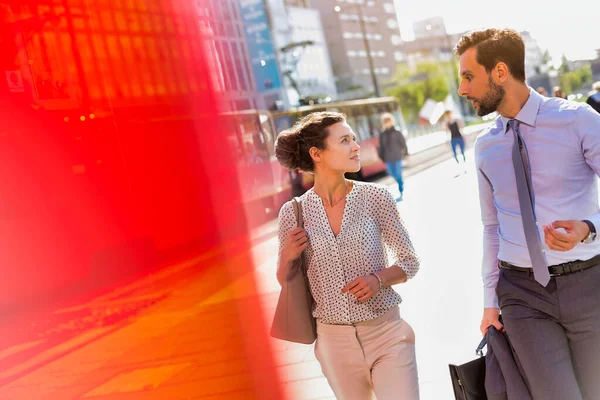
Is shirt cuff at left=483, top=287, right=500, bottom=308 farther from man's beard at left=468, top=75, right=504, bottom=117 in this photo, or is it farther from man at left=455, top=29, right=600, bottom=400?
man's beard at left=468, top=75, right=504, bottom=117

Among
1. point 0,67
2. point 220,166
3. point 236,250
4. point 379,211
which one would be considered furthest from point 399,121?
point 379,211

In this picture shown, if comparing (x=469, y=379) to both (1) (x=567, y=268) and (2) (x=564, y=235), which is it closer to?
(1) (x=567, y=268)

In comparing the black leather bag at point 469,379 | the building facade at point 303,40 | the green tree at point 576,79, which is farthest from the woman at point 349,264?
the green tree at point 576,79

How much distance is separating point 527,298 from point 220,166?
11528 mm

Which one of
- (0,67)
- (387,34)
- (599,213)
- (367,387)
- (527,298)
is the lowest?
(367,387)

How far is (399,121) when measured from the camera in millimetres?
27672

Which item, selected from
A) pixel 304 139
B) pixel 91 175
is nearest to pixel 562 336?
pixel 304 139

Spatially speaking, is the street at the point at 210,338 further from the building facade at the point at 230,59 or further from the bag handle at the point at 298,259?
the building facade at the point at 230,59

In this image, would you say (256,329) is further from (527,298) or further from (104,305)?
(527,298)

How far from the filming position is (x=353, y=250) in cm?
240

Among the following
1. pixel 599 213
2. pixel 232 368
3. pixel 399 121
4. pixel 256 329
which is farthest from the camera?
pixel 399 121

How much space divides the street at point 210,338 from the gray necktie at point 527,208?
1.17 ft

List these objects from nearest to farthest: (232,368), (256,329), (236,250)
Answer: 1. (232,368)
2. (256,329)
3. (236,250)

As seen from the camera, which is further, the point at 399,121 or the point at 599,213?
the point at 399,121
